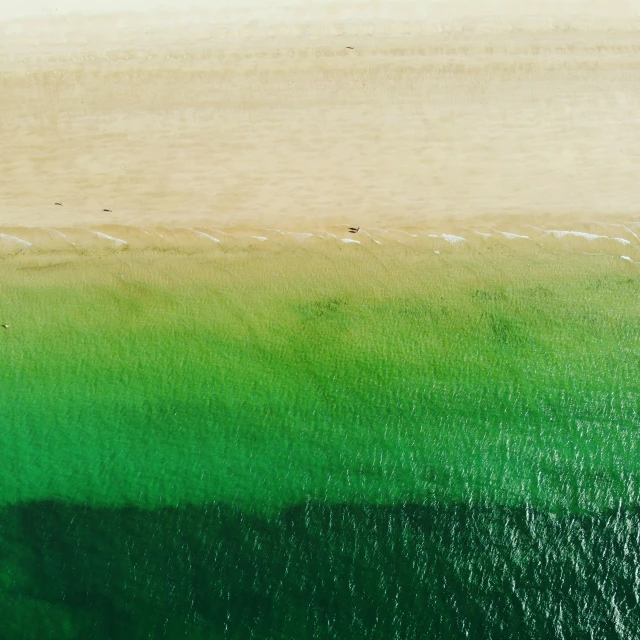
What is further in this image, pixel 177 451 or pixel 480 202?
pixel 480 202

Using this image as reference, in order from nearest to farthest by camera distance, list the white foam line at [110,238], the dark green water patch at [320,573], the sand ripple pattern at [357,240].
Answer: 1. the dark green water patch at [320,573]
2. the sand ripple pattern at [357,240]
3. the white foam line at [110,238]

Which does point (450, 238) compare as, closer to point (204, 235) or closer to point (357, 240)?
point (357, 240)

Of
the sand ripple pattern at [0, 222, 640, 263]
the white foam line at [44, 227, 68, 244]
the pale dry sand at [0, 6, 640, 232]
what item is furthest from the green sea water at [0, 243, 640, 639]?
the pale dry sand at [0, 6, 640, 232]

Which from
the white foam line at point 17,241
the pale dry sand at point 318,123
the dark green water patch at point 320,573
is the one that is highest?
the pale dry sand at point 318,123

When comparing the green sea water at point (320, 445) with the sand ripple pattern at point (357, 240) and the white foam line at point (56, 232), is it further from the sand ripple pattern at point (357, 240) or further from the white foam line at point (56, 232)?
the white foam line at point (56, 232)

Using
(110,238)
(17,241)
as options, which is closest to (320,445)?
(110,238)

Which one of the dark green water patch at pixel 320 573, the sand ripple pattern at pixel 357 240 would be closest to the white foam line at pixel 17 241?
the sand ripple pattern at pixel 357 240

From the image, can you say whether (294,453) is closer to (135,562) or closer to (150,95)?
(135,562)

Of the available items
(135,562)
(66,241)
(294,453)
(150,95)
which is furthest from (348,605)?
(150,95)
